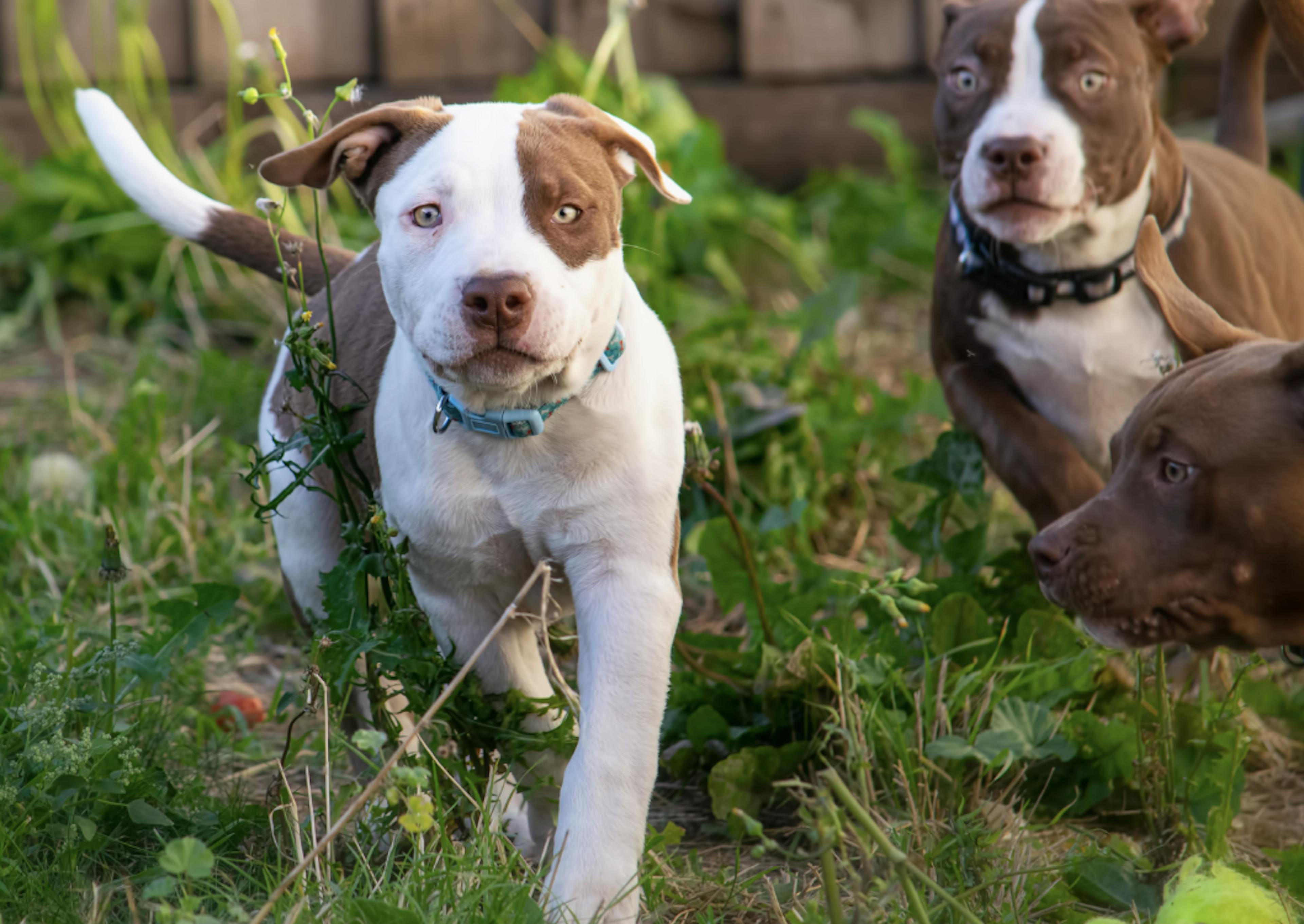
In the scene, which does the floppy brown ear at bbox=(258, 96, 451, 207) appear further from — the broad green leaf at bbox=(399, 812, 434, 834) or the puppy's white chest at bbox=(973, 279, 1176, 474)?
the puppy's white chest at bbox=(973, 279, 1176, 474)

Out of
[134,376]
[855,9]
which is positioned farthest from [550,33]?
[134,376]

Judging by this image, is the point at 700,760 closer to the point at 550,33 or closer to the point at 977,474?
the point at 977,474

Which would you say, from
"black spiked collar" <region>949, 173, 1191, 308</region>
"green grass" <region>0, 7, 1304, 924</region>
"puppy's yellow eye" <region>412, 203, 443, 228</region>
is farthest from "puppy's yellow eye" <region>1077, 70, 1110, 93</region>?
"puppy's yellow eye" <region>412, 203, 443, 228</region>

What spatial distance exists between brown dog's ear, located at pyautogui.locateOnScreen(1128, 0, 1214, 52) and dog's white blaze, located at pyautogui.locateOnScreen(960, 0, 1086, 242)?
0.27m

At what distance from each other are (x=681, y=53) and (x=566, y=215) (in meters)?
4.57

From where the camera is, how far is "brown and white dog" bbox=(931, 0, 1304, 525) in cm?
304

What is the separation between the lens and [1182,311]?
2.47m

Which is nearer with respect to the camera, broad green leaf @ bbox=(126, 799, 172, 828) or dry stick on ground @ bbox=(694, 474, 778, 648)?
broad green leaf @ bbox=(126, 799, 172, 828)

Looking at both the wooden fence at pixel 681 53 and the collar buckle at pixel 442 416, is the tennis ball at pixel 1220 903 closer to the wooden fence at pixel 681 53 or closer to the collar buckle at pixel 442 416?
the collar buckle at pixel 442 416

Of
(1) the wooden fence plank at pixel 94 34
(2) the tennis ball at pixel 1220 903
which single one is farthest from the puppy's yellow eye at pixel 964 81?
(1) the wooden fence plank at pixel 94 34

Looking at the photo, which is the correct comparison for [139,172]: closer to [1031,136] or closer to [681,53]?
[1031,136]

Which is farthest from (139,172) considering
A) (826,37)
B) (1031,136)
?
(826,37)

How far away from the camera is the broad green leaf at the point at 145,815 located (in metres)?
2.32

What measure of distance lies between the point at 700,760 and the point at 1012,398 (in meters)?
1.03
